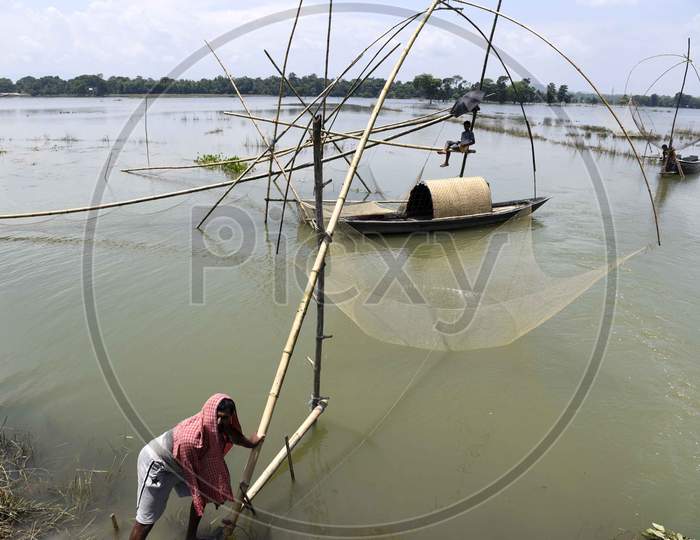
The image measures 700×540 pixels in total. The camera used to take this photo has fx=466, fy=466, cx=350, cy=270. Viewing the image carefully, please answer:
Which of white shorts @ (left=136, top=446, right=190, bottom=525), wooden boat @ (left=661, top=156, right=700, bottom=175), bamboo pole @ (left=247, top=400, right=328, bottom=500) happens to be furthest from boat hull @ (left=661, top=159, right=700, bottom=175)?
white shorts @ (left=136, top=446, right=190, bottom=525)

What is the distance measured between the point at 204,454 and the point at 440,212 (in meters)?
5.22

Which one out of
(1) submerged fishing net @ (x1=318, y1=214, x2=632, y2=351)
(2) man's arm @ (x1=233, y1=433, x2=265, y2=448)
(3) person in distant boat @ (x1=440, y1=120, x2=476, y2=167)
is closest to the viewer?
(2) man's arm @ (x1=233, y1=433, x2=265, y2=448)

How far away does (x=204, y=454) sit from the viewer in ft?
6.49

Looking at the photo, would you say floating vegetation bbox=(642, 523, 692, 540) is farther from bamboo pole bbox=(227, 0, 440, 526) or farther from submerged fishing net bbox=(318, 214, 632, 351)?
bamboo pole bbox=(227, 0, 440, 526)

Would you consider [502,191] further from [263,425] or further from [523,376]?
[263,425]

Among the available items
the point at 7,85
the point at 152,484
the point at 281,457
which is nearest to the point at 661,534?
the point at 281,457

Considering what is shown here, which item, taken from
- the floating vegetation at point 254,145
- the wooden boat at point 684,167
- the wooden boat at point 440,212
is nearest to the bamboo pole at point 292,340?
the wooden boat at point 440,212

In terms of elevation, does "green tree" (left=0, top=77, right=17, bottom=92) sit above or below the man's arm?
above

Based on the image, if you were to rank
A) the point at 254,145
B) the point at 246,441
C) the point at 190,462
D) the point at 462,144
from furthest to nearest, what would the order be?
the point at 254,145 → the point at 462,144 → the point at 246,441 → the point at 190,462

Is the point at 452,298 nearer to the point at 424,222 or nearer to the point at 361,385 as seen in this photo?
the point at 361,385

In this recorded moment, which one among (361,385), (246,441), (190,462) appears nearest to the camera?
(190,462)

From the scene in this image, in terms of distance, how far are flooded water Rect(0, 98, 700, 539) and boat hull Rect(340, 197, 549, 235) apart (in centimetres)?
29

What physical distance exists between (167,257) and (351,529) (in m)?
4.46

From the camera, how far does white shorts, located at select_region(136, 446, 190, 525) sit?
75.7 inches
